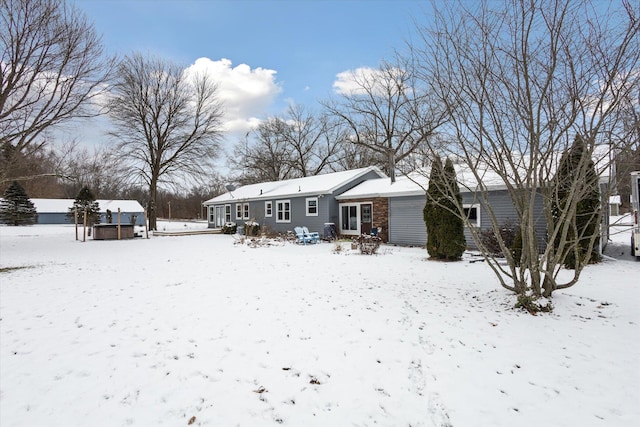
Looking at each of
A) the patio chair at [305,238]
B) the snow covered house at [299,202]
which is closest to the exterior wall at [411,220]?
the patio chair at [305,238]

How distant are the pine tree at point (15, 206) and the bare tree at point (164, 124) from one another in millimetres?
19501

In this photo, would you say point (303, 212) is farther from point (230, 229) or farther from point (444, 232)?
point (444, 232)

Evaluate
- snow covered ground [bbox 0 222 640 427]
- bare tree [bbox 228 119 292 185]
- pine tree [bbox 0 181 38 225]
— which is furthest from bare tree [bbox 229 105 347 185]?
snow covered ground [bbox 0 222 640 427]

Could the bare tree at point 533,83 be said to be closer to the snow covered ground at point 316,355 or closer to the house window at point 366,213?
the snow covered ground at point 316,355

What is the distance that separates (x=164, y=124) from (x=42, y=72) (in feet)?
53.0

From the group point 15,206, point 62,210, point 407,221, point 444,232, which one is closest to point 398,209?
point 407,221

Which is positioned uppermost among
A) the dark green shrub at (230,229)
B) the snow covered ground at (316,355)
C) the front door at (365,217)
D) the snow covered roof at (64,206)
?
the snow covered roof at (64,206)

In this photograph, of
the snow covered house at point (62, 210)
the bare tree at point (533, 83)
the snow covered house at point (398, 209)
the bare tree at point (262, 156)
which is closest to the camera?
the bare tree at point (533, 83)

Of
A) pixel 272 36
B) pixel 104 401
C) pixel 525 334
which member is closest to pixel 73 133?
pixel 272 36

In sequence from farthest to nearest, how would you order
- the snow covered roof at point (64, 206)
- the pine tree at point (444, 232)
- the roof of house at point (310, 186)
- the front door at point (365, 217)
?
1. the snow covered roof at point (64, 206)
2. the roof of house at point (310, 186)
3. the front door at point (365, 217)
4. the pine tree at point (444, 232)

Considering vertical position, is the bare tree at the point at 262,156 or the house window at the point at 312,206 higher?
the bare tree at the point at 262,156

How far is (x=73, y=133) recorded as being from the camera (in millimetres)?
12156

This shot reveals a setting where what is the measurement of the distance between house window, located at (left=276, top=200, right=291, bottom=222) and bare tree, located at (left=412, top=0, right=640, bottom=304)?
14.8 metres

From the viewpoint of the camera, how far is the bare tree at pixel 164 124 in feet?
80.0
